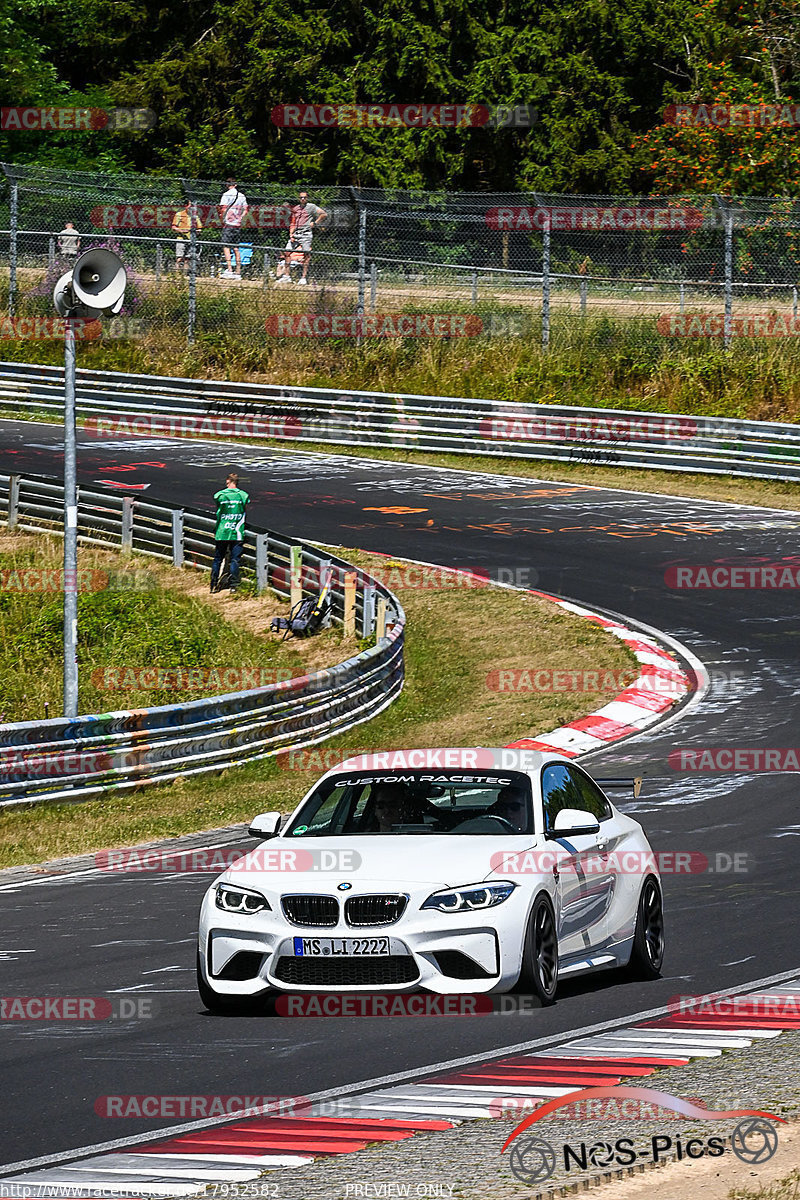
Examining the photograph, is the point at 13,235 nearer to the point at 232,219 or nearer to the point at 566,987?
the point at 232,219

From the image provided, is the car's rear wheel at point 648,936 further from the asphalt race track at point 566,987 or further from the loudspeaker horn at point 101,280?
the loudspeaker horn at point 101,280

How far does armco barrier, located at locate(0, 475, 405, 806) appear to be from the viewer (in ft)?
52.9

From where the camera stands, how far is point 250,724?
18.3m

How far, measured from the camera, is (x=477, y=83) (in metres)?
52.7

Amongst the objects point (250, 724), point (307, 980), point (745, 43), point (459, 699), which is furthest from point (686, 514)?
point (745, 43)

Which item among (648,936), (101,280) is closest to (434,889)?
(648,936)

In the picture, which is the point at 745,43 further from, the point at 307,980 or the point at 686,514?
the point at 307,980

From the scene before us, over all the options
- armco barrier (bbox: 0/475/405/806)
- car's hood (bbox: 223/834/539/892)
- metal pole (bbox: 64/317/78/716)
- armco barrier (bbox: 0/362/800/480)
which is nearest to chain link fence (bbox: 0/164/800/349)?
armco barrier (bbox: 0/362/800/480)

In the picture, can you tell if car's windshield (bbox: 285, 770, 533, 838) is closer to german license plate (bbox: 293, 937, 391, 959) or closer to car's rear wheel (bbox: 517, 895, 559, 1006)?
car's rear wheel (bbox: 517, 895, 559, 1006)

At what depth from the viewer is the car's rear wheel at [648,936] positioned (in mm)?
9828

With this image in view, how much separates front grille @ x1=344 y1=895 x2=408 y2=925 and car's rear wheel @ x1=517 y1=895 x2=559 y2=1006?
635 millimetres

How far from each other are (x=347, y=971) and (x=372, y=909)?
1.02 feet

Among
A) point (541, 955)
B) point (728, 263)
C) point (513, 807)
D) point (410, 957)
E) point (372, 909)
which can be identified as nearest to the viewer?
point (410, 957)

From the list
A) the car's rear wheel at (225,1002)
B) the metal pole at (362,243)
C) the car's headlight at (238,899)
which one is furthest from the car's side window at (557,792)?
the metal pole at (362,243)
